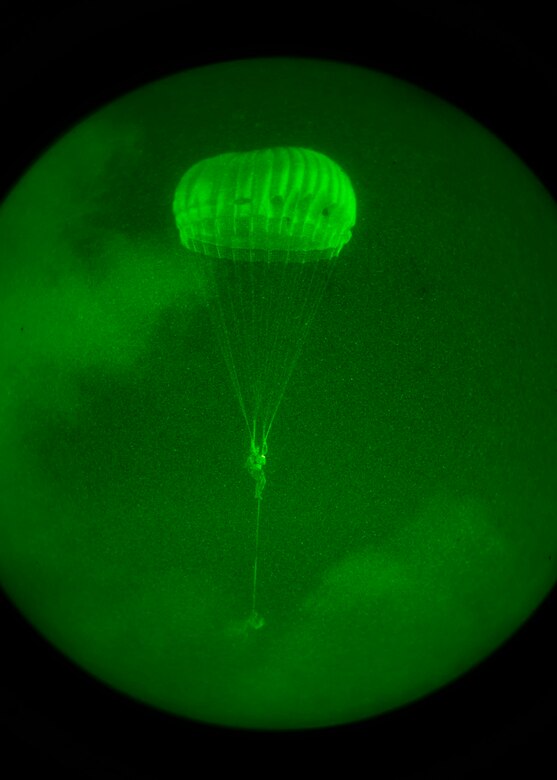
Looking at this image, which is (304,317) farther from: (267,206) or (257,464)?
(257,464)

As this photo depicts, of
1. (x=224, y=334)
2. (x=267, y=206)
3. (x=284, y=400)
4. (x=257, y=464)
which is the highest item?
(x=267, y=206)

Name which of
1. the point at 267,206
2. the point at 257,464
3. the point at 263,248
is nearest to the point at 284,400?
the point at 257,464

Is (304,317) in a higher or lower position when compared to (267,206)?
lower

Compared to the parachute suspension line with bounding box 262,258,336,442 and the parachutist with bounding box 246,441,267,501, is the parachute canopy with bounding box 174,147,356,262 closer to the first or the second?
the parachute suspension line with bounding box 262,258,336,442

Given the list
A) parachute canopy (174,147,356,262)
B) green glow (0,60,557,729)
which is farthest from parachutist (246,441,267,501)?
parachute canopy (174,147,356,262)

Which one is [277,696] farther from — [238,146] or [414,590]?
[238,146]

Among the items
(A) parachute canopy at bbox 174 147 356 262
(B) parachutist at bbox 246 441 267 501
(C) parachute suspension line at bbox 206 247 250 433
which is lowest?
(B) parachutist at bbox 246 441 267 501

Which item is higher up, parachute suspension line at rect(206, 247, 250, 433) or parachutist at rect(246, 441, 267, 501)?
parachute suspension line at rect(206, 247, 250, 433)
